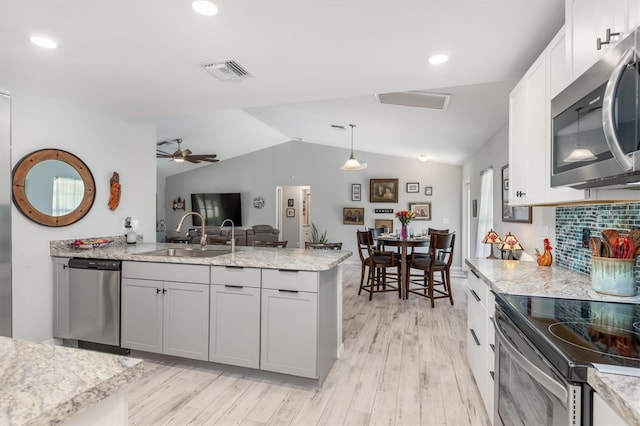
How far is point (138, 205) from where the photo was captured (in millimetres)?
4008

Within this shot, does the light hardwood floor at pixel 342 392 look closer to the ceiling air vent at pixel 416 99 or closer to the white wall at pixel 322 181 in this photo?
the ceiling air vent at pixel 416 99

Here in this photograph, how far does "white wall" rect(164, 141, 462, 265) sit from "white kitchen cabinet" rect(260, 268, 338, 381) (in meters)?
6.12

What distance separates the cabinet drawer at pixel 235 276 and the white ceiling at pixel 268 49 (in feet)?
4.92

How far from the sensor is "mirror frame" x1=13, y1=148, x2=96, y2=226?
2.84 metres

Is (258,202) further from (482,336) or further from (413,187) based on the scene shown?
(482,336)

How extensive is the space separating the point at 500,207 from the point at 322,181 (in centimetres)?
508

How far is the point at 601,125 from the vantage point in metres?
1.22

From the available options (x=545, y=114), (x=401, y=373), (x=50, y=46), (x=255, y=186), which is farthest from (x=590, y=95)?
(x=255, y=186)

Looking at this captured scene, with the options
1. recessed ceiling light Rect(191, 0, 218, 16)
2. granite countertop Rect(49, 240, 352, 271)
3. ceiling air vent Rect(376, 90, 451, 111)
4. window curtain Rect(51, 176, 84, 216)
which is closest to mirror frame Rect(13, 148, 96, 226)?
window curtain Rect(51, 176, 84, 216)

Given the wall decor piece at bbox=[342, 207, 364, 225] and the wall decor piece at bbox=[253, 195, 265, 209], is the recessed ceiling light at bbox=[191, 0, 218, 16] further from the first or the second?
the wall decor piece at bbox=[253, 195, 265, 209]

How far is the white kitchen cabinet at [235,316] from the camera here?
2594 millimetres

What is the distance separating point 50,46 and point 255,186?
7525 mm

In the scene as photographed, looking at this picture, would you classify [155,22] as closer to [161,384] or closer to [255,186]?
[161,384]

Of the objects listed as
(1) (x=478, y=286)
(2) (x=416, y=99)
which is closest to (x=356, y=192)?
(2) (x=416, y=99)
